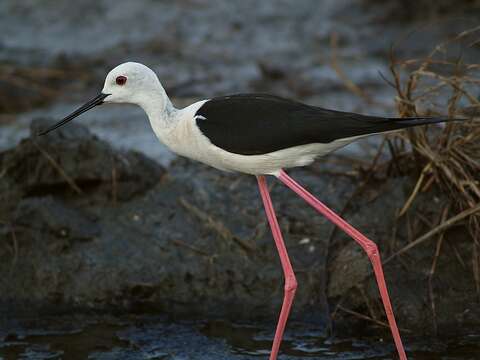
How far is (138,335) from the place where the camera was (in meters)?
4.97

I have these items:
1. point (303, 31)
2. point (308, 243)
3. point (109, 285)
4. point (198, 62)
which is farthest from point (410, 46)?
point (109, 285)

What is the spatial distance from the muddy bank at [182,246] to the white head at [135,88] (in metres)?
1.15

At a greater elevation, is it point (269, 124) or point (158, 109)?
point (158, 109)

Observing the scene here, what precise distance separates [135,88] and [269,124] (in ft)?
2.35

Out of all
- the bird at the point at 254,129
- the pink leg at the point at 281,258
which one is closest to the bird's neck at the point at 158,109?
the bird at the point at 254,129

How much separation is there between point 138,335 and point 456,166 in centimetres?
194

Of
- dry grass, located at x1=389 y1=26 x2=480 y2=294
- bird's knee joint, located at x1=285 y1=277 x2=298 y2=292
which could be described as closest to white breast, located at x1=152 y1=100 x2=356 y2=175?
bird's knee joint, located at x1=285 y1=277 x2=298 y2=292

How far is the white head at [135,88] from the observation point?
14.8ft

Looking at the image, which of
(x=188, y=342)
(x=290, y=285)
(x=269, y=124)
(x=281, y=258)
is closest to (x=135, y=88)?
(x=269, y=124)

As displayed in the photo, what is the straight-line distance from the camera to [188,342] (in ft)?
16.0

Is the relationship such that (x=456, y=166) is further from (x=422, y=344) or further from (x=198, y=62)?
(x=198, y=62)

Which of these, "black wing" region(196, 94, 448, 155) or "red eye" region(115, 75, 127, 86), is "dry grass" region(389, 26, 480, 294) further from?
"red eye" region(115, 75, 127, 86)

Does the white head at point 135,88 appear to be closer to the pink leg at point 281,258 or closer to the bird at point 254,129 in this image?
the bird at point 254,129

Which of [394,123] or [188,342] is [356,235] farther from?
[188,342]
